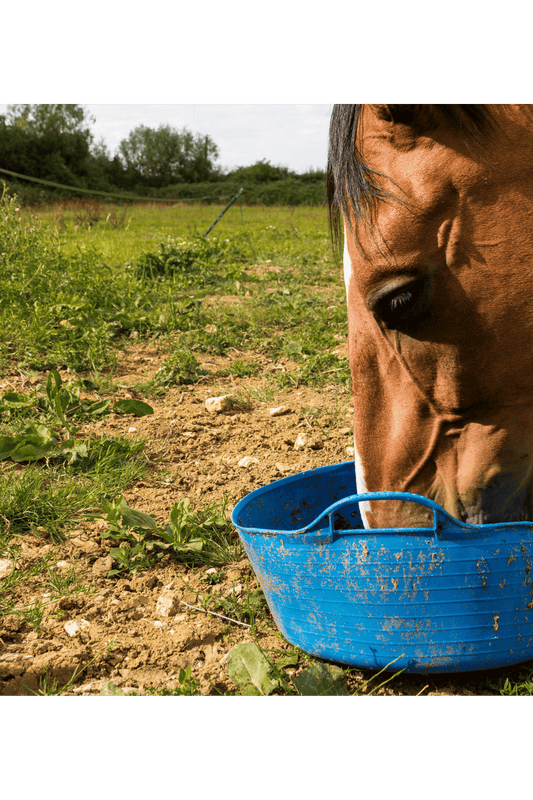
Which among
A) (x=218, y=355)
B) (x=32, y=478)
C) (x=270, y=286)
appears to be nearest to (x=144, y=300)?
(x=218, y=355)

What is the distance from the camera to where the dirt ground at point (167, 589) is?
1.66 m

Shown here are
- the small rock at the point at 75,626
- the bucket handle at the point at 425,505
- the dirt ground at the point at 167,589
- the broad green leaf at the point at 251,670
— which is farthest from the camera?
the small rock at the point at 75,626

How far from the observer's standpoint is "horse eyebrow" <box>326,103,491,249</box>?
4.12ft

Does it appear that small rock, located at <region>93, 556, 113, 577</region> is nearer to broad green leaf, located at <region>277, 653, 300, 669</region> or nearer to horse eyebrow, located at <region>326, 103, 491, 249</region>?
broad green leaf, located at <region>277, 653, 300, 669</region>

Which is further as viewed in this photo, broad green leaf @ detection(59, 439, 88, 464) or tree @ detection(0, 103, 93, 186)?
tree @ detection(0, 103, 93, 186)

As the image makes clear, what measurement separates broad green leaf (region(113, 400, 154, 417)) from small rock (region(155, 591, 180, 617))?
1.49 metres

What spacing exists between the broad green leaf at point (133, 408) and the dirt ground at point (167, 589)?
0.05m

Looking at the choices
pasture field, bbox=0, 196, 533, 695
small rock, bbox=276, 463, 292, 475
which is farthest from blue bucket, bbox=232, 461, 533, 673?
small rock, bbox=276, 463, 292, 475

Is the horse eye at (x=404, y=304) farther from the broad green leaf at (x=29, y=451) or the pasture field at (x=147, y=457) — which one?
the broad green leaf at (x=29, y=451)

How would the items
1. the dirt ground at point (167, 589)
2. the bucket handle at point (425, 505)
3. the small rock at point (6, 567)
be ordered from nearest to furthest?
the bucket handle at point (425, 505)
the dirt ground at point (167, 589)
the small rock at point (6, 567)

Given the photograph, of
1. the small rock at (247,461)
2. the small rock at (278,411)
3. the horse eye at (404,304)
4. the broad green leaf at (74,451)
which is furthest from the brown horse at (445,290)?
the small rock at (278,411)

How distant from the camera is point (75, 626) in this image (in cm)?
183

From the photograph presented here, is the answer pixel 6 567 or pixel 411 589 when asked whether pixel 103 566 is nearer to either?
pixel 6 567

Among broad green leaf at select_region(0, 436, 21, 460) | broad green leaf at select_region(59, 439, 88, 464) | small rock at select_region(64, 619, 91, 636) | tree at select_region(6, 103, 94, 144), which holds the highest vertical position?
tree at select_region(6, 103, 94, 144)
